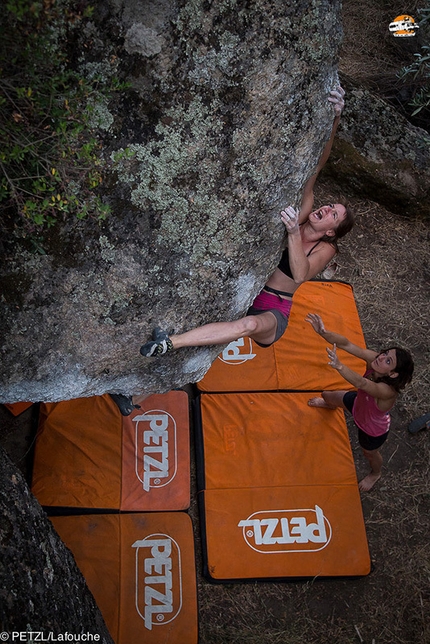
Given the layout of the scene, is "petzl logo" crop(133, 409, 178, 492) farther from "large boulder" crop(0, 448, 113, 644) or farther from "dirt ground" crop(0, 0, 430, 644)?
"large boulder" crop(0, 448, 113, 644)

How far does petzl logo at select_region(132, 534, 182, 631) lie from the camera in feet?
14.8

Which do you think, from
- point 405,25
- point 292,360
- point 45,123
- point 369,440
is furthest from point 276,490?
point 405,25

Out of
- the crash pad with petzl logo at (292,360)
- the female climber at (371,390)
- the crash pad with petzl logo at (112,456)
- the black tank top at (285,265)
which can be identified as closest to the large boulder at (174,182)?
the black tank top at (285,265)

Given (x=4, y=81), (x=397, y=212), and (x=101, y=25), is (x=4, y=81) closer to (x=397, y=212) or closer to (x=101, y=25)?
(x=101, y=25)

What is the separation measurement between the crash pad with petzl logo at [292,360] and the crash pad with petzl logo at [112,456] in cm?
55

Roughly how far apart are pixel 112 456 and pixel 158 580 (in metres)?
1.09

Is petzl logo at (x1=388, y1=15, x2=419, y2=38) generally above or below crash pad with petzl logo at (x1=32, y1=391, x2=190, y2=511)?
above

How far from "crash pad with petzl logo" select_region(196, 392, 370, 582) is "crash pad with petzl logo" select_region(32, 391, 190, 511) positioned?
0.78 feet

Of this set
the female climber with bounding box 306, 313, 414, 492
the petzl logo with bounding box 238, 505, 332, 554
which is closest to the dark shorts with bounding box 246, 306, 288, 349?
the female climber with bounding box 306, 313, 414, 492

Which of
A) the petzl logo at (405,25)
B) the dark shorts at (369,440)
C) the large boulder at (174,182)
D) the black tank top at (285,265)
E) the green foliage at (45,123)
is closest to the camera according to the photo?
the green foliage at (45,123)

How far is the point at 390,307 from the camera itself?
263 inches

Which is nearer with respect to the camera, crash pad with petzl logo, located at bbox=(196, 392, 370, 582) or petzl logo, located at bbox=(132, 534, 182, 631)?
petzl logo, located at bbox=(132, 534, 182, 631)

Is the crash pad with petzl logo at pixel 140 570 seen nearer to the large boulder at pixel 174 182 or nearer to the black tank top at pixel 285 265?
the large boulder at pixel 174 182

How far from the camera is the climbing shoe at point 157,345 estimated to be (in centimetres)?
372
